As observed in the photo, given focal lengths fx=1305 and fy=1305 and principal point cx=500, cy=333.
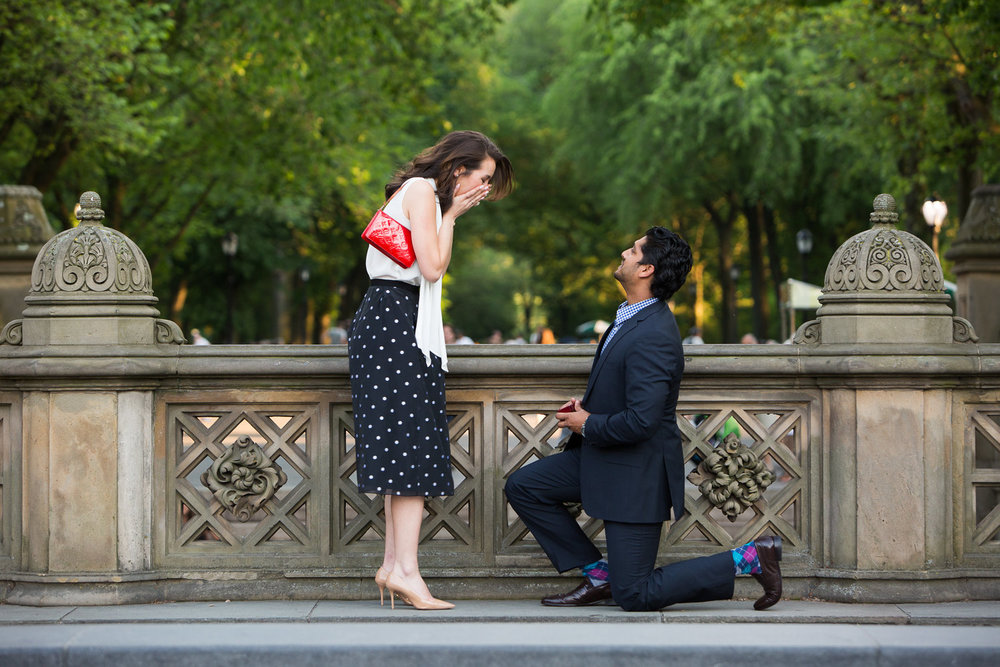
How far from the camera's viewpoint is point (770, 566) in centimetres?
577

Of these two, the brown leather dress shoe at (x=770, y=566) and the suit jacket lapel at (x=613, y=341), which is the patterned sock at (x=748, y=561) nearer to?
the brown leather dress shoe at (x=770, y=566)

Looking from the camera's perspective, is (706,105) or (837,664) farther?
(706,105)

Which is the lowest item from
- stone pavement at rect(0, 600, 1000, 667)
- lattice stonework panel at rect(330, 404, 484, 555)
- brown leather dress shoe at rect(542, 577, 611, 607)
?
stone pavement at rect(0, 600, 1000, 667)

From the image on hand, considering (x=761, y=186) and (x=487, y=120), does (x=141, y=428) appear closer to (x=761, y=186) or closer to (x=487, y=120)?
(x=761, y=186)

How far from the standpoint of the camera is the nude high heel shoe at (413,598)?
5840mm

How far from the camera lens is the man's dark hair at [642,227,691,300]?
584cm

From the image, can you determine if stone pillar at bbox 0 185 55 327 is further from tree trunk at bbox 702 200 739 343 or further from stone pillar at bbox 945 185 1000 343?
tree trunk at bbox 702 200 739 343

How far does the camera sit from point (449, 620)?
18.7ft

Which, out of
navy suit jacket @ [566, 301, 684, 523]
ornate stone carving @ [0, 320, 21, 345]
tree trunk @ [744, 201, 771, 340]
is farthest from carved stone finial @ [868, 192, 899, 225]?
tree trunk @ [744, 201, 771, 340]

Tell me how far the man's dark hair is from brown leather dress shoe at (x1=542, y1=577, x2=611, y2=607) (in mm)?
1359

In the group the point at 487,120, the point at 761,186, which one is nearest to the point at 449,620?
the point at 761,186

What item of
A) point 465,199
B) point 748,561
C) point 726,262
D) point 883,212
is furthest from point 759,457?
point 726,262

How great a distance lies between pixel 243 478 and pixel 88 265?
123 centimetres

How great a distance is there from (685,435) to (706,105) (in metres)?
25.3
